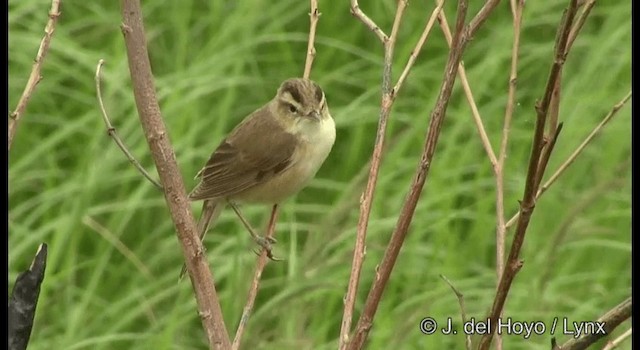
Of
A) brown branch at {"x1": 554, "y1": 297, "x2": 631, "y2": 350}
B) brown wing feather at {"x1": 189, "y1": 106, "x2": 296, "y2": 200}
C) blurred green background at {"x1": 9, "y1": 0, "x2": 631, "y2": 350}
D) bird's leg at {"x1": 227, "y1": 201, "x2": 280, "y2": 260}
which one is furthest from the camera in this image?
blurred green background at {"x1": 9, "y1": 0, "x2": 631, "y2": 350}

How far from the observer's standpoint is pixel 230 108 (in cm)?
541

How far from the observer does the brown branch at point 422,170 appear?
1.87 m

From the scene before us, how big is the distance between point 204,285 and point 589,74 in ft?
11.8

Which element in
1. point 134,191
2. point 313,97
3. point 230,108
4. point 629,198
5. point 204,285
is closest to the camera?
point 204,285

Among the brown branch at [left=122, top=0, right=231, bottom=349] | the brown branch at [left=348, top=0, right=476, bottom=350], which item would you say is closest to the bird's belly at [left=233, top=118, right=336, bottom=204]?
the brown branch at [left=122, top=0, right=231, bottom=349]

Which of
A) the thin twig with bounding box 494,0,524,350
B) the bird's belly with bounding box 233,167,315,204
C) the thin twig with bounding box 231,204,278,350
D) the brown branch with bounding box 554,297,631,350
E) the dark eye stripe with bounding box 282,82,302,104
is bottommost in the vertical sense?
the brown branch with bounding box 554,297,631,350

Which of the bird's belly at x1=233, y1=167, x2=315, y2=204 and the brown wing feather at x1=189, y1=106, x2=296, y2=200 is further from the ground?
the brown wing feather at x1=189, y1=106, x2=296, y2=200

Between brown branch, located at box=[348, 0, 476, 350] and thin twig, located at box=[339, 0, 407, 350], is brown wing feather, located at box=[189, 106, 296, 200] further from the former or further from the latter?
brown branch, located at box=[348, 0, 476, 350]

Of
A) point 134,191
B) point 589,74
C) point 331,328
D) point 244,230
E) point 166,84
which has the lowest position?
point 331,328

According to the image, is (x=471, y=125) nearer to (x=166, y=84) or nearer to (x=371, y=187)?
(x=166, y=84)

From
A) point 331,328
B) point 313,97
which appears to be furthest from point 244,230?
point 313,97

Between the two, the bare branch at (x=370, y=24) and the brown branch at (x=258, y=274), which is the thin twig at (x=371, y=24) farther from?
the brown branch at (x=258, y=274)

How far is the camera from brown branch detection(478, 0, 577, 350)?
169cm

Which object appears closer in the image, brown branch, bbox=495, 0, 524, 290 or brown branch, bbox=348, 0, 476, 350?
brown branch, bbox=348, 0, 476, 350
